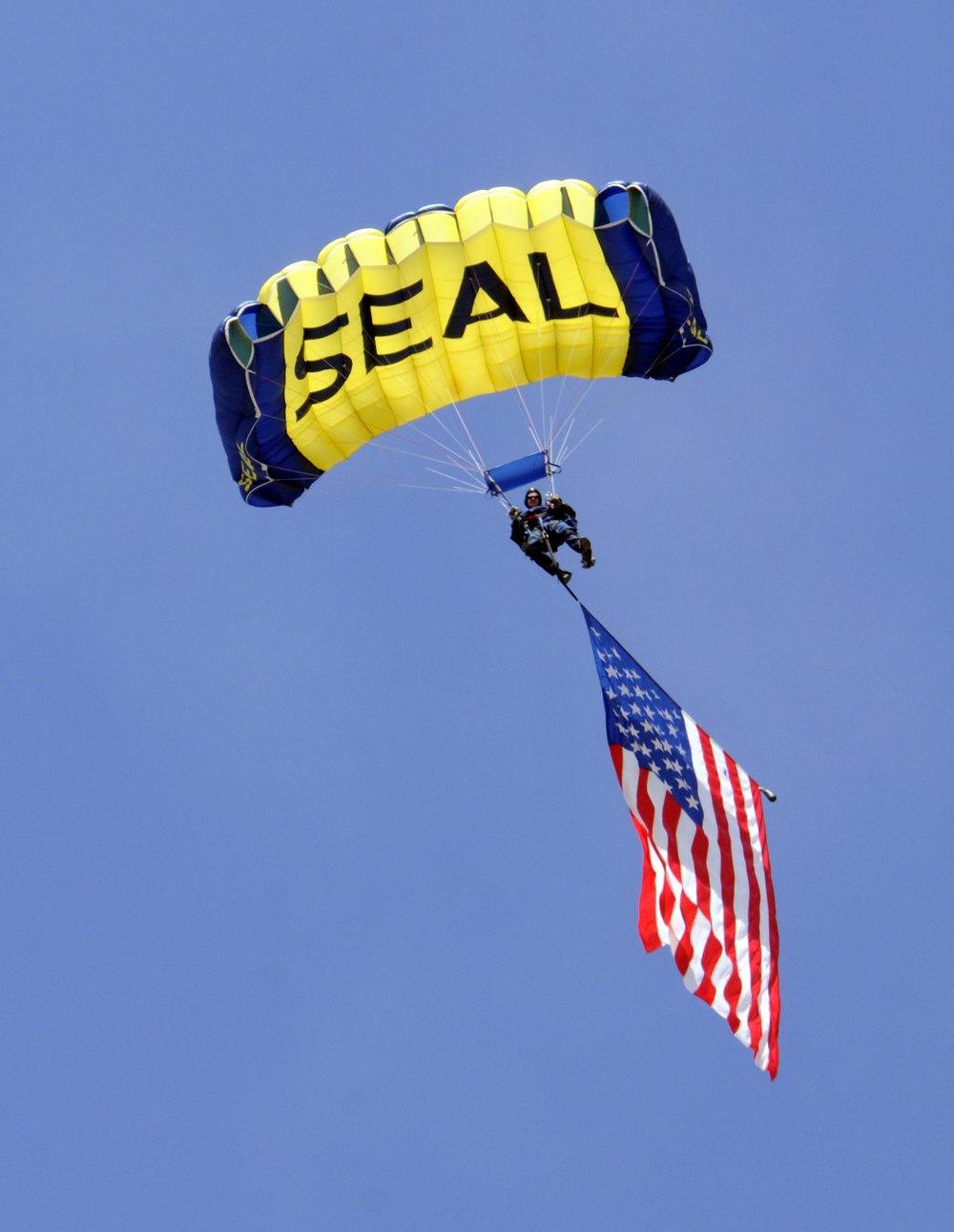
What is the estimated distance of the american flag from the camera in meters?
28.5

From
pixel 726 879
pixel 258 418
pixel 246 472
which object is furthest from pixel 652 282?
pixel 726 879

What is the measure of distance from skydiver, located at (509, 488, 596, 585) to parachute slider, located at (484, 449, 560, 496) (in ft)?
1.11

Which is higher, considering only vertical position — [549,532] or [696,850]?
[549,532]

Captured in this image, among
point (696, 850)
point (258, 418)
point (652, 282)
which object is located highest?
point (652, 282)

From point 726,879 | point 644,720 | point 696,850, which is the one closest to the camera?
point 726,879

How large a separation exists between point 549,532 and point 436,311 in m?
3.48

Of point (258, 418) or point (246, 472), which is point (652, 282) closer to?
point (258, 418)

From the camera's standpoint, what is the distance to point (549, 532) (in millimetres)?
31453

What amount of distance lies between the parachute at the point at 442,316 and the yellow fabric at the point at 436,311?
2 cm

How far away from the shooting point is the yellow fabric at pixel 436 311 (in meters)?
31.4

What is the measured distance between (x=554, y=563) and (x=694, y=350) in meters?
3.88

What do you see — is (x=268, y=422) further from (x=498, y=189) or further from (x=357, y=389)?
(x=498, y=189)

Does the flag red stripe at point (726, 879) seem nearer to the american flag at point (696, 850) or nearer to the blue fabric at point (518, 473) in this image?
the american flag at point (696, 850)

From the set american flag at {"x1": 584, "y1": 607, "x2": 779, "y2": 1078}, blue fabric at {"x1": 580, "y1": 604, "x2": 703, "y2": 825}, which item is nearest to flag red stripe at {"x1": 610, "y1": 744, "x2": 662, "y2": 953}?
american flag at {"x1": 584, "y1": 607, "x2": 779, "y2": 1078}
